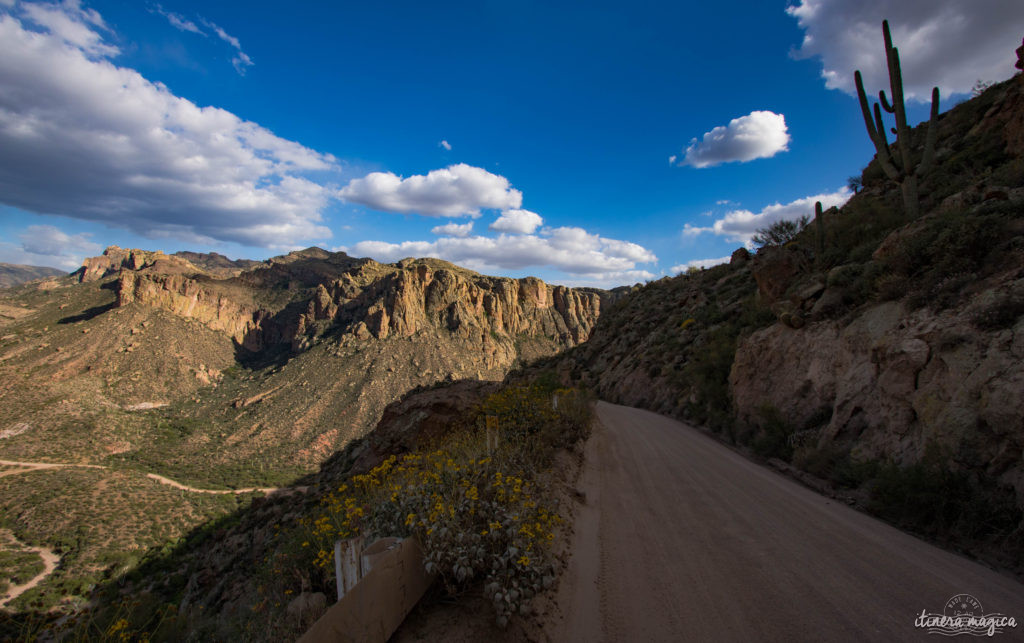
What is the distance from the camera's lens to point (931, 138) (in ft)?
38.0

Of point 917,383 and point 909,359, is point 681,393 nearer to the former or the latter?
point 909,359

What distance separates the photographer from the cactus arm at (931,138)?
11047 millimetres

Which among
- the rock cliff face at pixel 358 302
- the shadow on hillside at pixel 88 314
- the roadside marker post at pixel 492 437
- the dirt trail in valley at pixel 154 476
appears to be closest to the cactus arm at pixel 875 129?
the roadside marker post at pixel 492 437

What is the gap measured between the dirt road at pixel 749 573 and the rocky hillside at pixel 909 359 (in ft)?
3.35

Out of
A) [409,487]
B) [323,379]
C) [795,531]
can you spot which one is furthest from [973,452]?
[323,379]

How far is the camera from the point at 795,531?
4.79 meters

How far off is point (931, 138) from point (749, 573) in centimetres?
1528

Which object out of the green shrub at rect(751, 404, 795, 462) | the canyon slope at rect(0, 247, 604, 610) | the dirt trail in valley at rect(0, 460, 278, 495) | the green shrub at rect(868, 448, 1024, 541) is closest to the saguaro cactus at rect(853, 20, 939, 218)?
the green shrub at rect(751, 404, 795, 462)

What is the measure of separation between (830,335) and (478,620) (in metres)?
10.1

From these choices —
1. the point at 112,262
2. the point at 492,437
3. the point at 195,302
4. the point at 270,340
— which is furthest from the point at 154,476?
the point at 112,262

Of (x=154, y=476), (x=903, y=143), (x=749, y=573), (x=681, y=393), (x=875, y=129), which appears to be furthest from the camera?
(x=154, y=476)

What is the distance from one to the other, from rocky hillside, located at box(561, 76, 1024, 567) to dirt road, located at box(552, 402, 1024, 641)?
1.02 m

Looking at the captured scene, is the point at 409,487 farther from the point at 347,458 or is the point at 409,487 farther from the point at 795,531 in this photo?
the point at 347,458

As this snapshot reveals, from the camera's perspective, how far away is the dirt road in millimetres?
3115
